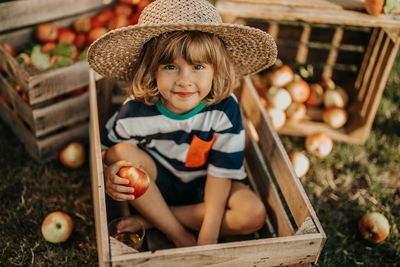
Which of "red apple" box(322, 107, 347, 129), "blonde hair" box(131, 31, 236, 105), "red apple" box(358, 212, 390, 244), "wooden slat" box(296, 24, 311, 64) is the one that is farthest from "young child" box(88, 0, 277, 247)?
"wooden slat" box(296, 24, 311, 64)

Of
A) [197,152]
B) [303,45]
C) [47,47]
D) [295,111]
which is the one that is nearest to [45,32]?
[47,47]

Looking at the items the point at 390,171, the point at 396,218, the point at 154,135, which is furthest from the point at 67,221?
the point at 390,171

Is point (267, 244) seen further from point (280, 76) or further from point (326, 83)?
point (326, 83)

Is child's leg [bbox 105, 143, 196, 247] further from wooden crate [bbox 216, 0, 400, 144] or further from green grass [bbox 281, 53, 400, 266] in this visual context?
wooden crate [bbox 216, 0, 400, 144]

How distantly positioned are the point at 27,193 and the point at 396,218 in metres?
2.27

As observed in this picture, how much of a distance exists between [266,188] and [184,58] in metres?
0.91

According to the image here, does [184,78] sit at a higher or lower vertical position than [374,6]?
lower

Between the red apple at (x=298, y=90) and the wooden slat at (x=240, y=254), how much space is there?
1845mm

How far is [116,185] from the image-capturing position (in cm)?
179

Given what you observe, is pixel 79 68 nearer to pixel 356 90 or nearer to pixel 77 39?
pixel 77 39

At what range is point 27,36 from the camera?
2.80m

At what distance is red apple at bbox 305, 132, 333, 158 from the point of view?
2.94 meters

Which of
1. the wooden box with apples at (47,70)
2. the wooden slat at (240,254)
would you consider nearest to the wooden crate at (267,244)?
the wooden slat at (240,254)

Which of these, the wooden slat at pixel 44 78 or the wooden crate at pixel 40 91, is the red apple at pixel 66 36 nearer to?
the wooden crate at pixel 40 91
